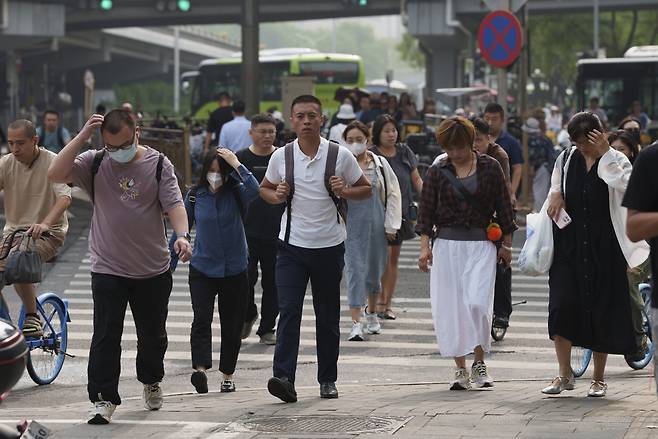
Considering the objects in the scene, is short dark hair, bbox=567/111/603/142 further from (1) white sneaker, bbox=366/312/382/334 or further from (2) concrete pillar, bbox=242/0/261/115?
(2) concrete pillar, bbox=242/0/261/115

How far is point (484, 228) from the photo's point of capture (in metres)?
9.96

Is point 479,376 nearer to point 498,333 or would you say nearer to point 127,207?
point 127,207

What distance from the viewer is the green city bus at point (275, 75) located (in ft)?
174

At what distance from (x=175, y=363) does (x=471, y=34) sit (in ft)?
137

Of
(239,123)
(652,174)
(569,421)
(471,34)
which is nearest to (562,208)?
(569,421)

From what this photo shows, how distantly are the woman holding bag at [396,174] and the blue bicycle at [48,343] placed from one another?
341 cm

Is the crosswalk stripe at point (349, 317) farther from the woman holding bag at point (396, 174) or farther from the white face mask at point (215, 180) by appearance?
the white face mask at point (215, 180)

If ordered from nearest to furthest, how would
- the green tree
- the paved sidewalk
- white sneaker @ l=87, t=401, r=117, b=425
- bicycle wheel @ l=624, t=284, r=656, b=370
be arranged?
the paved sidewalk → white sneaker @ l=87, t=401, r=117, b=425 → bicycle wheel @ l=624, t=284, r=656, b=370 → the green tree

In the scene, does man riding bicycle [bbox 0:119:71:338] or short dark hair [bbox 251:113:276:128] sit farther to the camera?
short dark hair [bbox 251:113:276:128]

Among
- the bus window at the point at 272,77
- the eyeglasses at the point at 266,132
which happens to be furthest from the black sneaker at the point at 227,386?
the bus window at the point at 272,77

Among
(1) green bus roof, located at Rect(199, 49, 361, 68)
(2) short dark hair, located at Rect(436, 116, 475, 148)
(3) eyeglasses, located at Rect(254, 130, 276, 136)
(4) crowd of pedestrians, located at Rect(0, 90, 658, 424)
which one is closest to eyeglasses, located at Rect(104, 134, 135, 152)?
(4) crowd of pedestrians, located at Rect(0, 90, 658, 424)

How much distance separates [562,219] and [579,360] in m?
1.76

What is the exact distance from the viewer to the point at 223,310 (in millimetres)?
10555

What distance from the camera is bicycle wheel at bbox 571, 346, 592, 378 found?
1090 cm
